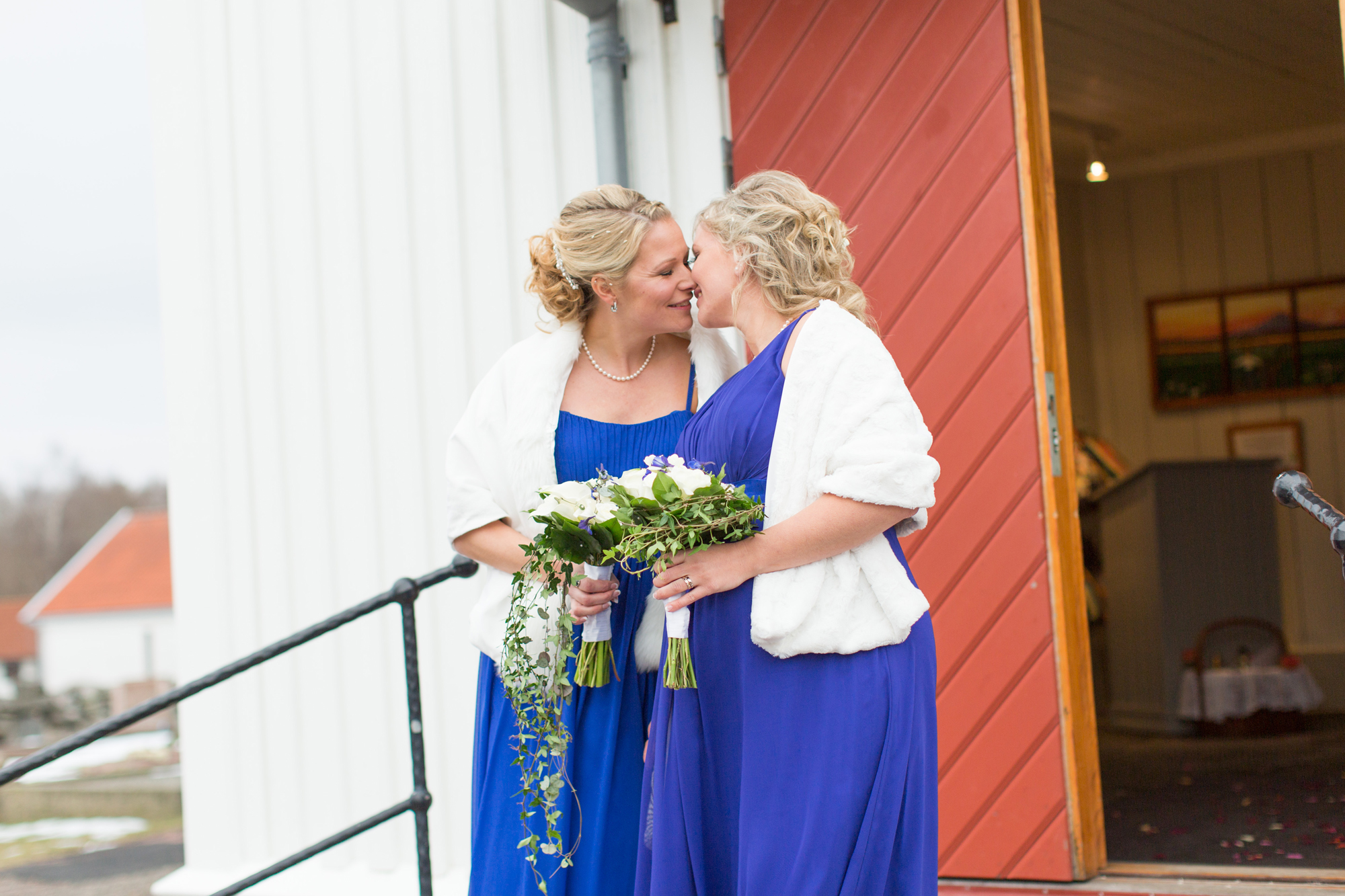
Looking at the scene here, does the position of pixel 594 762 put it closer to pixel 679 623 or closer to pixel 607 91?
pixel 679 623

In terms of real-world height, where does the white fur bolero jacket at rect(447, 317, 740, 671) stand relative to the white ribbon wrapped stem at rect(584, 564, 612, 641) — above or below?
above

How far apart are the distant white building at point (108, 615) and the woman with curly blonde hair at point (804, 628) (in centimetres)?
5195

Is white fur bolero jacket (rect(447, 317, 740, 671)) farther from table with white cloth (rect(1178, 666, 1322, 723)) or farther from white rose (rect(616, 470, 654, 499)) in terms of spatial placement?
table with white cloth (rect(1178, 666, 1322, 723))

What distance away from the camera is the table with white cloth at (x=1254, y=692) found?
5523 millimetres

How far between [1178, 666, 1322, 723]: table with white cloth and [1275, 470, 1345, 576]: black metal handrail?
3858 millimetres

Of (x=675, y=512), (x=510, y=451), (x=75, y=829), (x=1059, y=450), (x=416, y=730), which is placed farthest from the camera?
(x=75, y=829)

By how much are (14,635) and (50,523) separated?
18.0ft

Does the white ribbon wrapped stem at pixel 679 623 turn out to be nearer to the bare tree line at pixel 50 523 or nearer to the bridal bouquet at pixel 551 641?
the bridal bouquet at pixel 551 641

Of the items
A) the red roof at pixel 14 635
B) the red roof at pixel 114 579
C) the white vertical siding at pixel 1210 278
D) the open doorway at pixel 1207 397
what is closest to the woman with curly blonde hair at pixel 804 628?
the open doorway at pixel 1207 397

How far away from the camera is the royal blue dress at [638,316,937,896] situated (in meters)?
1.84

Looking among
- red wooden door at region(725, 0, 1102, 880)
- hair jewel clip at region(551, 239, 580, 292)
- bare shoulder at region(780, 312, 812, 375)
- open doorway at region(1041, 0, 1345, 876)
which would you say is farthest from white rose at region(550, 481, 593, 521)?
open doorway at region(1041, 0, 1345, 876)


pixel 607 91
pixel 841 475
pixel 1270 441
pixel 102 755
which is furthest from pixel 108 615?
pixel 841 475

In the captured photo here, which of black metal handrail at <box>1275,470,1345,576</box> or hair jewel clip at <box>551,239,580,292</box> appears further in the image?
hair jewel clip at <box>551,239,580,292</box>

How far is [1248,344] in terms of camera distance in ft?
24.1
